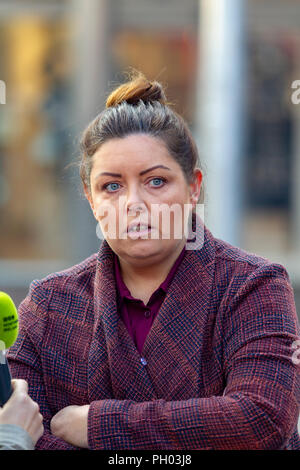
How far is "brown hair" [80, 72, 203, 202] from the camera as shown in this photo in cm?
225

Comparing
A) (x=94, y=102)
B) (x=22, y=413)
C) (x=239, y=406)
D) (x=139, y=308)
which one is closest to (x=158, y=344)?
(x=139, y=308)

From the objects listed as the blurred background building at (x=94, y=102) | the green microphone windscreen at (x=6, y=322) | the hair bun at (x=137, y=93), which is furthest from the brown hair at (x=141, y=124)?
the blurred background building at (x=94, y=102)

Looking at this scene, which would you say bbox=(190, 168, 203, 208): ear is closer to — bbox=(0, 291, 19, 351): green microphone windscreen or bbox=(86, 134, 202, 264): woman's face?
bbox=(86, 134, 202, 264): woman's face

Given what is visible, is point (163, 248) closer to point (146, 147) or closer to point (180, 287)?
point (180, 287)

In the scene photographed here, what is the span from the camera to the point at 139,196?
7.15ft

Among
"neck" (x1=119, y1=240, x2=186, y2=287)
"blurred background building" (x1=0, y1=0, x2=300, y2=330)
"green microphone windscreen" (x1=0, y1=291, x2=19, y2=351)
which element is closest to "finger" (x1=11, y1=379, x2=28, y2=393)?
"green microphone windscreen" (x1=0, y1=291, x2=19, y2=351)

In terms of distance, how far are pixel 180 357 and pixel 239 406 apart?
25 cm

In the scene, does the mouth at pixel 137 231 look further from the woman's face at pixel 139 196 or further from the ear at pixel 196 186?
the ear at pixel 196 186

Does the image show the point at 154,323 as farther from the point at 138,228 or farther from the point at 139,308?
the point at 138,228

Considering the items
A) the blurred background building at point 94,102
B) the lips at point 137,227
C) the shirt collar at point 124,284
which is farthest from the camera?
the blurred background building at point 94,102

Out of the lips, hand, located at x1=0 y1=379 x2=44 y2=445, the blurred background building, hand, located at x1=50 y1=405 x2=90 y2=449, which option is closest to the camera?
hand, located at x1=0 y1=379 x2=44 y2=445

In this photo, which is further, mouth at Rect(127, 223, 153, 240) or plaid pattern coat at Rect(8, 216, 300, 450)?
mouth at Rect(127, 223, 153, 240)

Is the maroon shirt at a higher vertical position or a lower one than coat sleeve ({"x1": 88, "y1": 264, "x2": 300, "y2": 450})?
higher

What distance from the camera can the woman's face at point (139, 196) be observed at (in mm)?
2182
